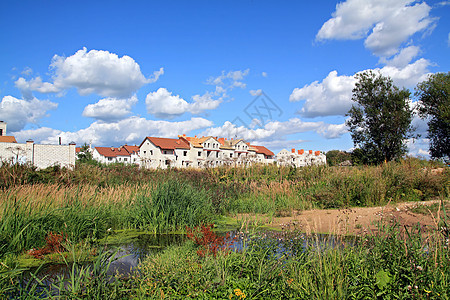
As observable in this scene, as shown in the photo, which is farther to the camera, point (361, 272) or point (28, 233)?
point (28, 233)

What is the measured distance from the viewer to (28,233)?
18.2 ft

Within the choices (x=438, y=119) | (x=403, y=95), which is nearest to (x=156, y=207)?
(x=403, y=95)

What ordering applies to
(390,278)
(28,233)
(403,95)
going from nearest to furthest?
(390,278) < (28,233) < (403,95)

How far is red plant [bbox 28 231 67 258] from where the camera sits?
5.16 m

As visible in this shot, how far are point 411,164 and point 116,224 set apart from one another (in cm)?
1297

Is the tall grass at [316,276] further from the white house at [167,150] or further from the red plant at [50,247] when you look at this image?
the white house at [167,150]

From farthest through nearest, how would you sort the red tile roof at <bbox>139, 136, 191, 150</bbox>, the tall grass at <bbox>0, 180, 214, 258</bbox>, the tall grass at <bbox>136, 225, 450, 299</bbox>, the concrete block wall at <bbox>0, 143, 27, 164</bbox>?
the red tile roof at <bbox>139, 136, 191, 150</bbox>
the concrete block wall at <bbox>0, 143, 27, 164</bbox>
the tall grass at <bbox>0, 180, 214, 258</bbox>
the tall grass at <bbox>136, 225, 450, 299</bbox>

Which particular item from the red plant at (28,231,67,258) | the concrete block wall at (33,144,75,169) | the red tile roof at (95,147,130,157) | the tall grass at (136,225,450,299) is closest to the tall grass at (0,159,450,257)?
the red plant at (28,231,67,258)

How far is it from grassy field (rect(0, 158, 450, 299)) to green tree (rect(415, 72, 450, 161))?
1729 cm

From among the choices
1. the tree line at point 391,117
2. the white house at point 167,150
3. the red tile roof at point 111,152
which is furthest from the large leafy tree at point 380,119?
the red tile roof at point 111,152

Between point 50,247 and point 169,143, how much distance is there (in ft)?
178

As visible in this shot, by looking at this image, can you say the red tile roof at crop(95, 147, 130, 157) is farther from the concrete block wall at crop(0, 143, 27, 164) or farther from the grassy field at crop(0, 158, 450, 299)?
the grassy field at crop(0, 158, 450, 299)

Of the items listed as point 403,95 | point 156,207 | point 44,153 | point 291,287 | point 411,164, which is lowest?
point 291,287

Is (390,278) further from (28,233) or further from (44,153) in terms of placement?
(44,153)
